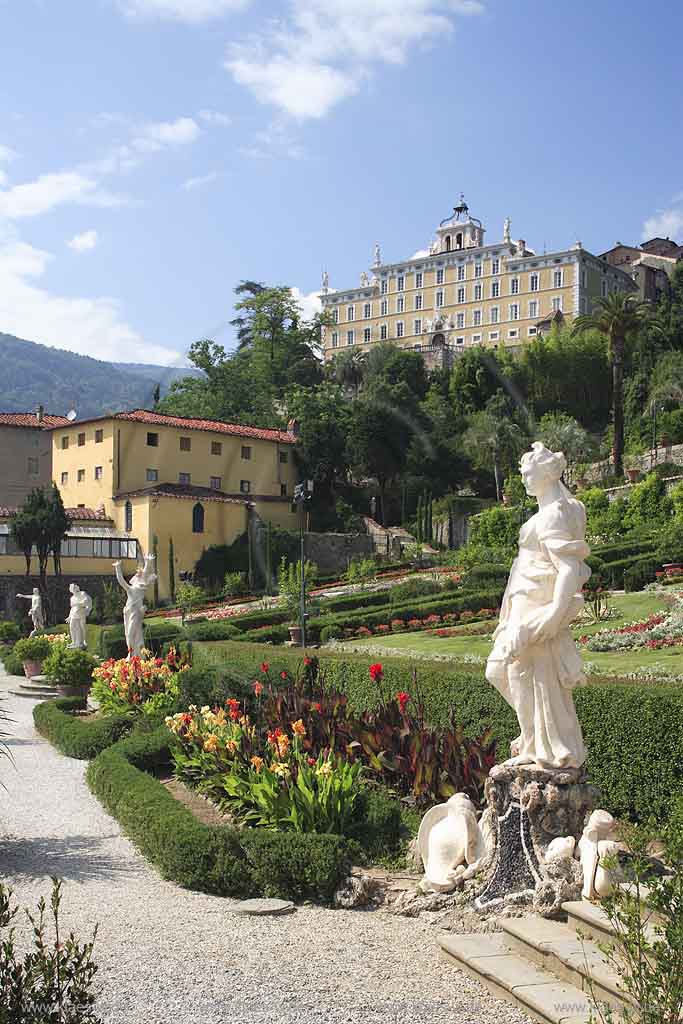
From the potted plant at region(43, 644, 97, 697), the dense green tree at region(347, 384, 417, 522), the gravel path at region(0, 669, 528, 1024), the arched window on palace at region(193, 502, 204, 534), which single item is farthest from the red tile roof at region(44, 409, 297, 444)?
the gravel path at region(0, 669, 528, 1024)

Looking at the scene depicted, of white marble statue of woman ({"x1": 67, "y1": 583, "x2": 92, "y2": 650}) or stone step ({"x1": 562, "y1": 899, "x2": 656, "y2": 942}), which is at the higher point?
white marble statue of woman ({"x1": 67, "y1": 583, "x2": 92, "y2": 650})

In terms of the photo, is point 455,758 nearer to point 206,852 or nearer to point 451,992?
point 206,852

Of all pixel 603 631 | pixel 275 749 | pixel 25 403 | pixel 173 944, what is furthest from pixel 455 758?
pixel 25 403

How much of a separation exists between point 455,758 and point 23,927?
381 cm

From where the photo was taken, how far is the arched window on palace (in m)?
44.8

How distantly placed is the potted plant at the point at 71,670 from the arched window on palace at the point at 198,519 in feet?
79.0

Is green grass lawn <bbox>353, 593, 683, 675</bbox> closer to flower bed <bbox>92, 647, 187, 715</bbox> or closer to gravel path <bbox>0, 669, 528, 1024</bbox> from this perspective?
flower bed <bbox>92, 647, 187, 715</bbox>

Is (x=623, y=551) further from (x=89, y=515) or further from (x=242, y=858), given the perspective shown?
(x=89, y=515)

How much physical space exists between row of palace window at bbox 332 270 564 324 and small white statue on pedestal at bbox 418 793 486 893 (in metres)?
79.6

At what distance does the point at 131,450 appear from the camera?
154ft

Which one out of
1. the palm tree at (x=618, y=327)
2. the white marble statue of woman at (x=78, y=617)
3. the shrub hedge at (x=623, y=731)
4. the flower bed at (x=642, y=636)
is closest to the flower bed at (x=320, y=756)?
the shrub hedge at (x=623, y=731)

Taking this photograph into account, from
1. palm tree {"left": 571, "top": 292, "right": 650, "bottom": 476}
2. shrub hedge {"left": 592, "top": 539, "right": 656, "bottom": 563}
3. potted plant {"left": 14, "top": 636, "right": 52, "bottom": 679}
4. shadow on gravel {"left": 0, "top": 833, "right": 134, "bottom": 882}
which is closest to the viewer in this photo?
shadow on gravel {"left": 0, "top": 833, "right": 134, "bottom": 882}

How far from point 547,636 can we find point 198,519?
1545 inches

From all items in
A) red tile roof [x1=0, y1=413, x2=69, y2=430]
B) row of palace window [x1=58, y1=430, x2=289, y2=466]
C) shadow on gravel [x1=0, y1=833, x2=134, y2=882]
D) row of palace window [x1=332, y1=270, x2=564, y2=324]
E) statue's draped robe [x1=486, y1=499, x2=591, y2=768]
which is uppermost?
row of palace window [x1=332, y1=270, x2=564, y2=324]
